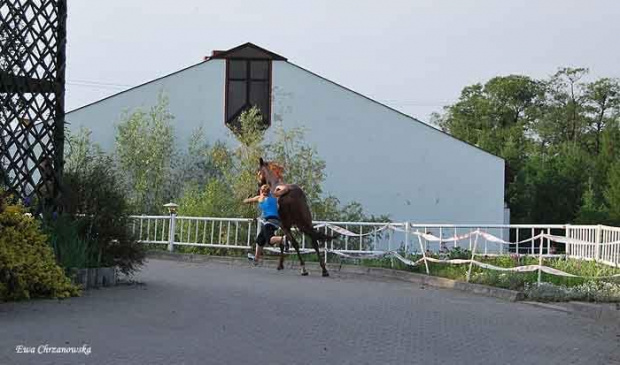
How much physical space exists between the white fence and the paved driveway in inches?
111

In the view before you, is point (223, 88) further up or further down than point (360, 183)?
further up

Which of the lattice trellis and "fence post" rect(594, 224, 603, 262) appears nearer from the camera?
the lattice trellis

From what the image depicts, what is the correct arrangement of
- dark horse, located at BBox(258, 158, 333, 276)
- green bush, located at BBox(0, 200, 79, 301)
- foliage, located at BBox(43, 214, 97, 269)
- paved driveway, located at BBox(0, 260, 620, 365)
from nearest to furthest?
paved driveway, located at BBox(0, 260, 620, 365), green bush, located at BBox(0, 200, 79, 301), foliage, located at BBox(43, 214, 97, 269), dark horse, located at BBox(258, 158, 333, 276)

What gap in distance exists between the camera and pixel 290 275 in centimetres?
1778

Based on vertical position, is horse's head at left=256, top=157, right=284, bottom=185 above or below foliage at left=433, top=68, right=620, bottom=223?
below

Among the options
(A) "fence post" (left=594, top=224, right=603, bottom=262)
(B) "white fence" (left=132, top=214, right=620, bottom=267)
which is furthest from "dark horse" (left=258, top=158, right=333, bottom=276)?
(A) "fence post" (left=594, top=224, right=603, bottom=262)

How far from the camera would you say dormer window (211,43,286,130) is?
38.1 m

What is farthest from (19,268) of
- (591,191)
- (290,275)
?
(591,191)

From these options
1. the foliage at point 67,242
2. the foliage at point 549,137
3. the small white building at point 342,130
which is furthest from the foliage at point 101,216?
the foliage at point 549,137

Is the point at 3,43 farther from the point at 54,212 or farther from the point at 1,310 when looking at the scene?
the point at 1,310

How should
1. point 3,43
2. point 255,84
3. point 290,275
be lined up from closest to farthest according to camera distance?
point 3,43, point 290,275, point 255,84

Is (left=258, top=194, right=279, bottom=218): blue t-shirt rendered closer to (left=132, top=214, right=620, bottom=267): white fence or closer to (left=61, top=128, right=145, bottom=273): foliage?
(left=132, top=214, right=620, bottom=267): white fence

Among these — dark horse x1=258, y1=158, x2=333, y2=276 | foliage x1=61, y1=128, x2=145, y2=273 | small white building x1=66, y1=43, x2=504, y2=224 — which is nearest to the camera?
foliage x1=61, y1=128, x2=145, y2=273

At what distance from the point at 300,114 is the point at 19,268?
28205 millimetres
